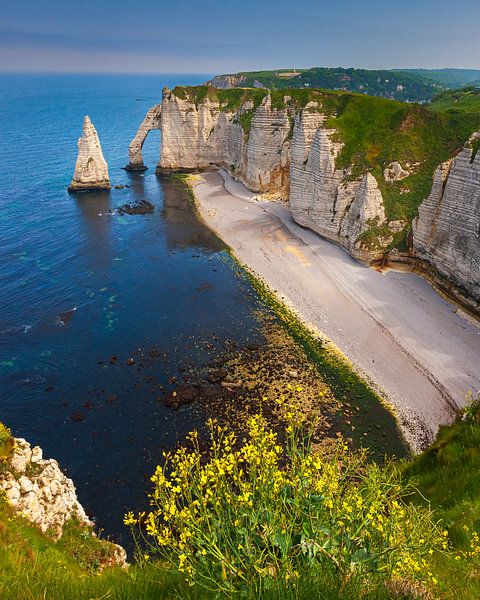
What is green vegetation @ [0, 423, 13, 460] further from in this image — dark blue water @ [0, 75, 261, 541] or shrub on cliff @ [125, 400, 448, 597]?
shrub on cliff @ [125, 400, 448, 597]

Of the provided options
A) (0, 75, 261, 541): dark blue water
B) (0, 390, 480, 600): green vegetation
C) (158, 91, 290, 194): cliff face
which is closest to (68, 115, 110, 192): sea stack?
(0, 75, 261, 541): dark blue water

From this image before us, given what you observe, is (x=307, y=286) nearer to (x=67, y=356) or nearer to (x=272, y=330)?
(x=272, y=330)

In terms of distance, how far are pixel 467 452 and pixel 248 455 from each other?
9023 mm

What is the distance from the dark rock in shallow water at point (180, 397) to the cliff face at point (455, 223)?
2815 centimetres

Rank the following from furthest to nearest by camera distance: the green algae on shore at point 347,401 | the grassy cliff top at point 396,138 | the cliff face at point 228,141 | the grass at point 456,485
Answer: the cliff face at point 228,141 → the grassy cliff top at point 396,138 → the green algae on shore at point 347,401 → the grass at point 456,485

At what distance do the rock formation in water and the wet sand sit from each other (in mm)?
3224

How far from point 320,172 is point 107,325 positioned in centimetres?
3476

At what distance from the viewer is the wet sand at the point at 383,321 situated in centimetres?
2947

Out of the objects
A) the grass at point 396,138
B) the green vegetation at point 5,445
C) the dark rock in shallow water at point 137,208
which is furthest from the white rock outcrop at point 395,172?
the green vegetation at point 5,445

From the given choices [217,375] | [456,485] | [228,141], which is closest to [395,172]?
[217,375]

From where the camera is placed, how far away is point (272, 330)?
37.6 m

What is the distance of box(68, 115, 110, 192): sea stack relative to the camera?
258 ft

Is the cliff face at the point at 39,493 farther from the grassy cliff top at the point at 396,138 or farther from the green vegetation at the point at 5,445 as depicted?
the grassy cliff top at the point at 396,138

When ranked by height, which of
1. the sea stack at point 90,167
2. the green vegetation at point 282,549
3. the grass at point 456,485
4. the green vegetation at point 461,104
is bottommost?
the sea stack at point 90,167
